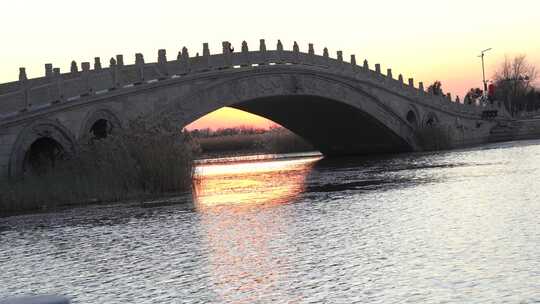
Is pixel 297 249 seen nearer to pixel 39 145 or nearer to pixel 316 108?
pixel 39 145

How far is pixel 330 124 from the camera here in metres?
56.0

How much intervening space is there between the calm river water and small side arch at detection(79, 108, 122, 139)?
1002cm

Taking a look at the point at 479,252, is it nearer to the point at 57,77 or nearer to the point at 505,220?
the point at 505,220

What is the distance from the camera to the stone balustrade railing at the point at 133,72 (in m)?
26.6

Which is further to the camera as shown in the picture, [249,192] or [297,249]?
[249,192]

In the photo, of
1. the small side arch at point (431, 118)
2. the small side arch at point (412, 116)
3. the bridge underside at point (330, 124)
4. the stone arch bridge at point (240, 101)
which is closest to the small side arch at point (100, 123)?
the stone arch bridge at point (240, 101)

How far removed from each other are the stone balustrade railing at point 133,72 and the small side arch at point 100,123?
2.79ft

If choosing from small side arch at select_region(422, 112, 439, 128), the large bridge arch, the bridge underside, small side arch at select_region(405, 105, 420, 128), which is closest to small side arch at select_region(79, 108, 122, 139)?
the large bridge arch

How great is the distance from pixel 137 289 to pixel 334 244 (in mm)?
3431

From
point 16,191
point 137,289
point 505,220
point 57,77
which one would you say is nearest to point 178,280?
point 137,289

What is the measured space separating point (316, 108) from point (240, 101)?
1190cm

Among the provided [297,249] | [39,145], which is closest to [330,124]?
[39,145]

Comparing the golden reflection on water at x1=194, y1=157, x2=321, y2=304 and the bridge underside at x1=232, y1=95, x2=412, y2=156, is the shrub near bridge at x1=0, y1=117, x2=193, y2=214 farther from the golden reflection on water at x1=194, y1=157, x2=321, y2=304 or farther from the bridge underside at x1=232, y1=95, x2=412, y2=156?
the bridge underside at x1=232, y1=95, x2=412, y2=156

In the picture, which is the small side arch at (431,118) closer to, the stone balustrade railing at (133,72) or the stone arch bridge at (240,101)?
the stone arch bridge at (240,101)
